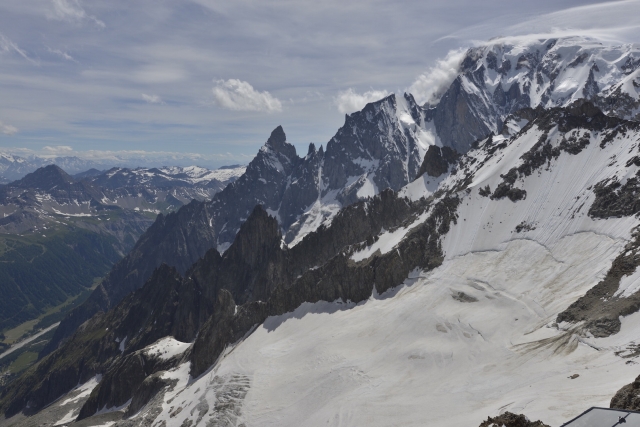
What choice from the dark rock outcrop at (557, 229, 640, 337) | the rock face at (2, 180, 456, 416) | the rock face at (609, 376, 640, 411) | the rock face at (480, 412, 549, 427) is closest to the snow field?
the dark rock outcrop at (557, 229, 640, 337)

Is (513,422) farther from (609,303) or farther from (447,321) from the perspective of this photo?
(447,321)

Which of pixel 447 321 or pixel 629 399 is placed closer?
pixel 629 399

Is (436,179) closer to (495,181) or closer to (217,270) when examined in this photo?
(495,181)

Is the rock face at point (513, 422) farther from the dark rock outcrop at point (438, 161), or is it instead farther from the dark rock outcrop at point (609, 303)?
the dark rock outcrop at point (438, 161)

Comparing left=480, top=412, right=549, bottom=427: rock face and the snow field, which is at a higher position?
left=480, top=412, right=549, bottom=427: rock face

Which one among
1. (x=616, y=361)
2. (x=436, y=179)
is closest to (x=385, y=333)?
(x=616, y=361)

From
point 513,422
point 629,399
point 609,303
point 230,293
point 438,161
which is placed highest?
point 438,161

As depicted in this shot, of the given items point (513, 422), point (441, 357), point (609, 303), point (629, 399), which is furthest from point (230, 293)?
point (629, 399)

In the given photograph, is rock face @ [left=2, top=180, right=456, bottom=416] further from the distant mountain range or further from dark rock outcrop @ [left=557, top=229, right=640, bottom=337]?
dark rock outcrop @ [left=557, top=229, right=640, bottom=337]
